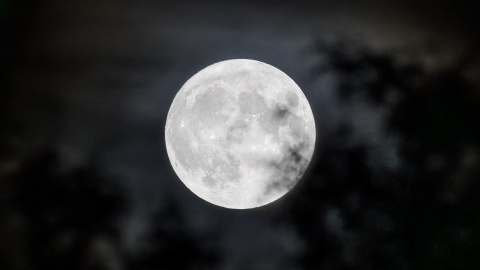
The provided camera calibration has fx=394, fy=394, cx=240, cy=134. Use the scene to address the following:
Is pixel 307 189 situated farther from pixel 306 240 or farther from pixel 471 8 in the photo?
pixel 471 8

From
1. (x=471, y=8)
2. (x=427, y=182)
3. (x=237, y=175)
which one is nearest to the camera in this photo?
(x=237, y=175)

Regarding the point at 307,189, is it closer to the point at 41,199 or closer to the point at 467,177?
the point at 467,177

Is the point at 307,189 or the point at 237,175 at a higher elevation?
the point at 307,189

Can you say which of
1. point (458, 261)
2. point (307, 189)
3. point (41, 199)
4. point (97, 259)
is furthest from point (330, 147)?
point (41, 199)

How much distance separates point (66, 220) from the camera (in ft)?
11.5

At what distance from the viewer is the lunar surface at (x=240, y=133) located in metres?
2.50

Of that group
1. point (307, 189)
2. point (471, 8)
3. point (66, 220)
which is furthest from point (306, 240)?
point (471, 8)

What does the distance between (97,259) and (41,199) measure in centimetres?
71

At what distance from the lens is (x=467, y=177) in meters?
3.25

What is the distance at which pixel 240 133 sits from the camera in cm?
248

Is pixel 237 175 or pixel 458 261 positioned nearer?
pixel 237 175

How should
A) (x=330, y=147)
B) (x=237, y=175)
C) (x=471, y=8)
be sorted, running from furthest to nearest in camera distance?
1. (x=330, y=147)
2. (x=471, y=8)
3. (x=237, y=175)

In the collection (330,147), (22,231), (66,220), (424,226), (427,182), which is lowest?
(22,231)

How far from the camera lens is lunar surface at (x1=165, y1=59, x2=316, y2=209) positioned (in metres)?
2.50
